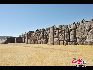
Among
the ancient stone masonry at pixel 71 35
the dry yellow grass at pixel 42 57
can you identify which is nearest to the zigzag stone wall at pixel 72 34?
the ancient stone masonry at pixel 71 35

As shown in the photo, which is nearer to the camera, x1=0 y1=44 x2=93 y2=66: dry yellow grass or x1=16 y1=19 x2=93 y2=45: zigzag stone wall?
x1=0 y1=44 x2=93 y2=66: dry yellow grass

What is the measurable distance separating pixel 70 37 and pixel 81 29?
2.20 metres

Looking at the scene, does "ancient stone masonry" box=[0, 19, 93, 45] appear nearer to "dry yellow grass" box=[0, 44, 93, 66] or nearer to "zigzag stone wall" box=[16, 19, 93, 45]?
"zigzag stone wall" box=[16, 19, 93, 45]

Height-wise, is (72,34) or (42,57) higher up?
(72,34)

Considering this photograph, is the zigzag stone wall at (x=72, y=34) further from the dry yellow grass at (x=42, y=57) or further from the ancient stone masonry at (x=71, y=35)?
the dry yellow grass at (x=42, y=57)

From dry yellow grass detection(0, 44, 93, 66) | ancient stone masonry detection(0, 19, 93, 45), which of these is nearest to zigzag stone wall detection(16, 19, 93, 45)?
ancient stone masonry detection(0, 19, 93, 45)

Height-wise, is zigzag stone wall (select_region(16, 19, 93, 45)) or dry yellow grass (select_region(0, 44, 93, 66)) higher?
zigzag stone wall (select_region(16, 19, 93, 45))

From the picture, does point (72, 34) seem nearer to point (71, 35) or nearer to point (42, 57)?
point (71, 35)

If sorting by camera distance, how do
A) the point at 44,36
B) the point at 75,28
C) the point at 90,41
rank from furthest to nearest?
the point at 44,36, the point at 75,28, the point at 90,41

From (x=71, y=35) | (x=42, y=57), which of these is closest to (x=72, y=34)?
(x=71, y=35)
